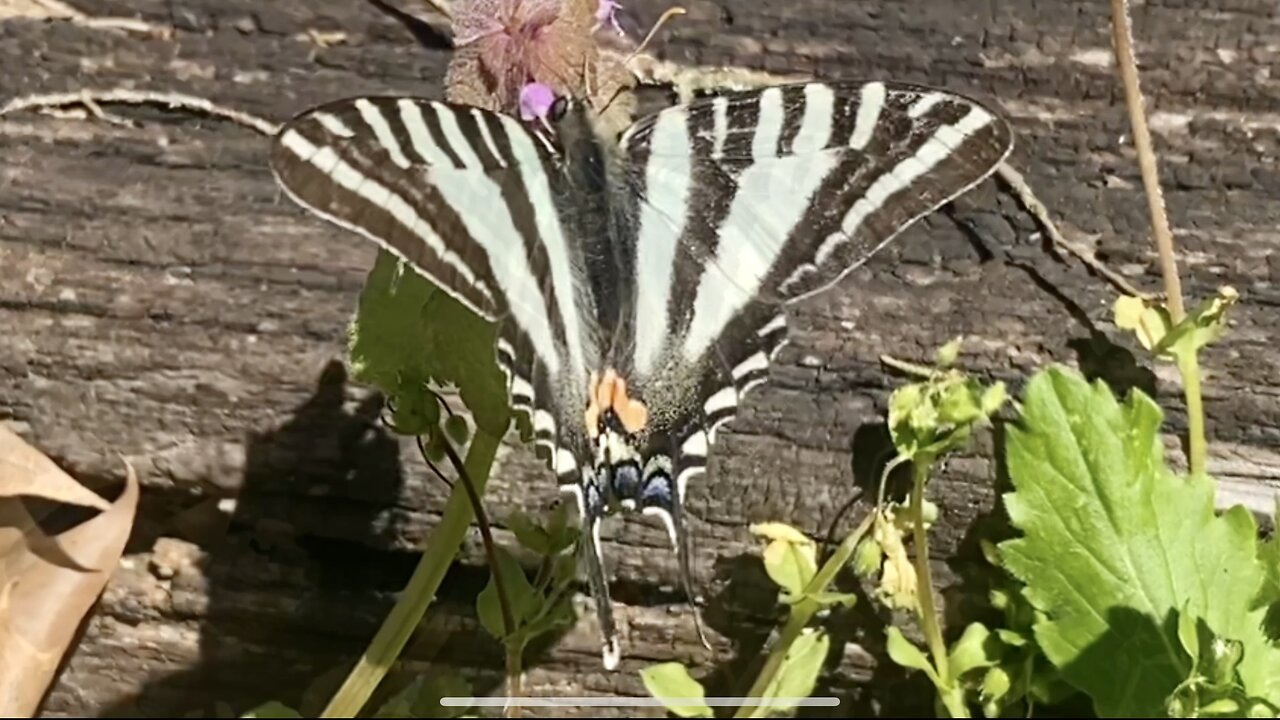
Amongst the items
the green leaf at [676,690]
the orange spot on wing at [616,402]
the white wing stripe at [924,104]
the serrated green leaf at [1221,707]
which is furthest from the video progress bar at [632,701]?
the white wing stripe at [924,104]

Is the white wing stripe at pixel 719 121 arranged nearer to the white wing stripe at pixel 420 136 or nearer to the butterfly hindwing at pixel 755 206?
the butterfly hindwing at pixel 755 206

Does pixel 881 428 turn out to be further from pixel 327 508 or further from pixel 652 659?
pixel 327 508

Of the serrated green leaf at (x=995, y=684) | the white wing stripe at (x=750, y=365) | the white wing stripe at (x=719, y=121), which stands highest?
the white wing stripe at (x=719, y=121)

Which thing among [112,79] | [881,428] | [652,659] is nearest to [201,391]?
[112,79]

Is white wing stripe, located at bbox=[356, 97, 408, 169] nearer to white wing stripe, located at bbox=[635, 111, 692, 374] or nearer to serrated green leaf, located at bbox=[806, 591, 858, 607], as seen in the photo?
white wing stripe, located at bbox=[635, 111, 692, 374]

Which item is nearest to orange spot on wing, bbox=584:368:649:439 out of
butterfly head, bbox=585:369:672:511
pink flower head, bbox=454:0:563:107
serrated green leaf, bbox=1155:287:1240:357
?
butterfly head, bbox=585:369:672:511
